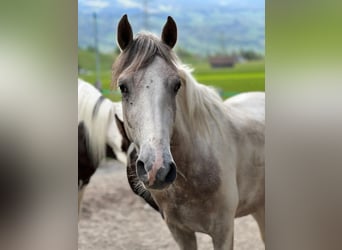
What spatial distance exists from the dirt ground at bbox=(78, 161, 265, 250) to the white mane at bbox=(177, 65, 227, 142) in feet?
1.12

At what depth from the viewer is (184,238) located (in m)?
1.96

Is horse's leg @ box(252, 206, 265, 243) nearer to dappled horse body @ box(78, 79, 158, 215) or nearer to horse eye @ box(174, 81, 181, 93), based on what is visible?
dappled horse body @ box(78, 79, 158, 215)

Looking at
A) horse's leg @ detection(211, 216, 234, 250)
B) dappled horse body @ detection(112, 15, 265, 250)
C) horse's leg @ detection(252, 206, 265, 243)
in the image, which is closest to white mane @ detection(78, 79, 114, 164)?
dappled horse body @ detection(112, 15, 265, 250)

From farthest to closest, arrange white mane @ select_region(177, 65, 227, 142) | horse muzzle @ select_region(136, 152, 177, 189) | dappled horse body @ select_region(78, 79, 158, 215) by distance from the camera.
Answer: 1. dappled horse body @ select_region(78, 79, 158, 215)
2. white mane @ select_region(177, 65, 227, 142)
3. horse muzzle @ select_region(136, 152, 177, 189)

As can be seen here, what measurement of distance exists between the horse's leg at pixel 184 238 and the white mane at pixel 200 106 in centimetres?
36

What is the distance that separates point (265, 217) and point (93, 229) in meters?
0.69

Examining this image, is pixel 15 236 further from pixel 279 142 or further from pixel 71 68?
pixel 279 142

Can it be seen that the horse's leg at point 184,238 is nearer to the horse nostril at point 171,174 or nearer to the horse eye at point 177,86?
the horse nostril at point 171,174

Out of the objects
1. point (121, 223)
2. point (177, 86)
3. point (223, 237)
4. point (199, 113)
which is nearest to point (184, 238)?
point (223, 237)

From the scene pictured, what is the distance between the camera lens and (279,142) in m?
2.04

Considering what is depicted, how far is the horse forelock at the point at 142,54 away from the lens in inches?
70.6

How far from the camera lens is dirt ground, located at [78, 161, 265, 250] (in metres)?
1.96

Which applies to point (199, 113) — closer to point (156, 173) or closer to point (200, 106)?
point (200, 106)

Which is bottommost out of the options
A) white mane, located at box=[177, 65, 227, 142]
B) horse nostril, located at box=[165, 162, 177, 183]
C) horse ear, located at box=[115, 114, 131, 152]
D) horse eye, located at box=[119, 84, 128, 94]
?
horse nostril, located at box=[165, 162, 177, 183]
